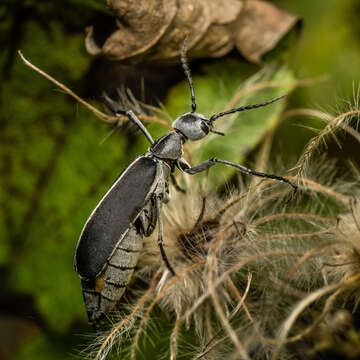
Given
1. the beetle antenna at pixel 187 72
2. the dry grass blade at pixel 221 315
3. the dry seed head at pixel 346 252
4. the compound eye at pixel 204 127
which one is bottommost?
the dry seed head at pixel 346 252

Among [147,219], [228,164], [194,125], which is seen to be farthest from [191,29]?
[147,219]

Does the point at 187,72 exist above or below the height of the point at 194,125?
above

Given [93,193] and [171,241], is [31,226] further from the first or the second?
[171,241]

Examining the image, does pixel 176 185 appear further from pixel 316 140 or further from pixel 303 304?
pixel 303 304

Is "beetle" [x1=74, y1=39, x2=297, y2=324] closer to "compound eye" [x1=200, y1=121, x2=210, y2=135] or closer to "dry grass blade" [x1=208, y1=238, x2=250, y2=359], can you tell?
"compound eye" [x1=200, y1=121, x2=210, y2=135]

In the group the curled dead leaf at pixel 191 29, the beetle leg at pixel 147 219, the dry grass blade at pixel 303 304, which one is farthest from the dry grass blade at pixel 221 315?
the curled dead leaf at pixel 191 29

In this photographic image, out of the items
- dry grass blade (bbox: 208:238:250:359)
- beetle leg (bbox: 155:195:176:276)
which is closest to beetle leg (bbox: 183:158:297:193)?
beetle leg (bbox: 155:195:176:276)

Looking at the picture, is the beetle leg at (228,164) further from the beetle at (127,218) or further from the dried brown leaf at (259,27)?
the dried brown leaf at (259,27)

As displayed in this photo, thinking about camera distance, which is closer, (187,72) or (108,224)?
(108,224)
